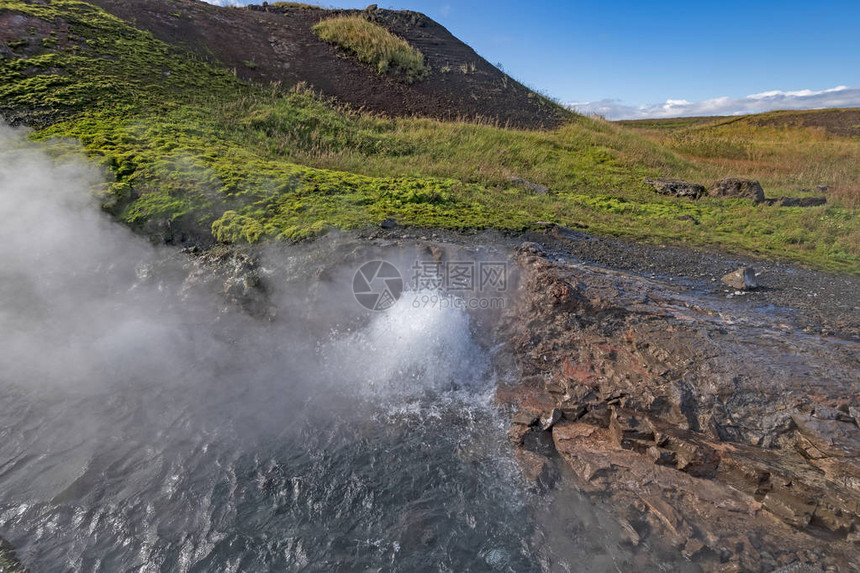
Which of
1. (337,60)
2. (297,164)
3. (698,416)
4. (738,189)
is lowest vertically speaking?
(698,416)

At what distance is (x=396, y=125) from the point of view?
14531 mm

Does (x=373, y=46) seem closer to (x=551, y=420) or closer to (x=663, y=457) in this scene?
(x=551, y=420)

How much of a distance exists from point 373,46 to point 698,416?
2006 centimetres

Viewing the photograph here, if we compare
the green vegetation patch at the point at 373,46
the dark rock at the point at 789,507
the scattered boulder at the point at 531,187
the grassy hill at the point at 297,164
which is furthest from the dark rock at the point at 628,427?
the green vegetation patch at the point at 373,46

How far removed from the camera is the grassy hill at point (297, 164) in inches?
267

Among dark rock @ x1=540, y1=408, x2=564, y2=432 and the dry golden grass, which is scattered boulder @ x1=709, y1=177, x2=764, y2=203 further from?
dark rock @ x1=540, y1=408, x2=564, y2=432

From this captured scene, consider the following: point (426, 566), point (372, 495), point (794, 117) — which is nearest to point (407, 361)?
point (372, 495)

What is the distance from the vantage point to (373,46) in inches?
739

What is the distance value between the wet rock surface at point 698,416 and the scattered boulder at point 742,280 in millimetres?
610

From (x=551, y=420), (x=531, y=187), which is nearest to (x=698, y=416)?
(x=551, y=420)

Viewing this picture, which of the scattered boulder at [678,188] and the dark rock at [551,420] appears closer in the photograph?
the dark rock at [551,420]

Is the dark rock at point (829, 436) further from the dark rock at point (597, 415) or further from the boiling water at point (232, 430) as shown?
the boiling water at point (232, 430)

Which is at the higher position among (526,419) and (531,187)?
(531,187)

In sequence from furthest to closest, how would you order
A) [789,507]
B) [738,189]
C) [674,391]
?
[738,189] < [674,391] < [789,507]
